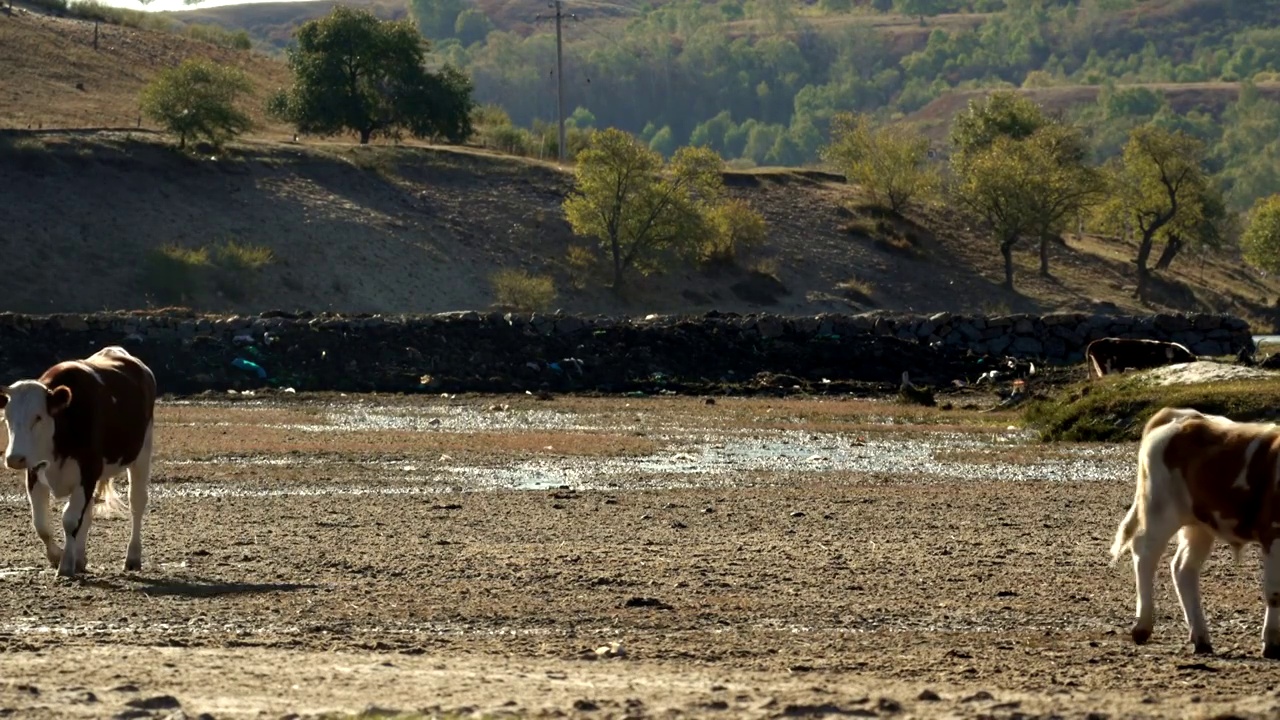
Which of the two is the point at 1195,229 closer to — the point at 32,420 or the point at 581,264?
the point at 581,264

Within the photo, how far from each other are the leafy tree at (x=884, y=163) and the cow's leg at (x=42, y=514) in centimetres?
7783

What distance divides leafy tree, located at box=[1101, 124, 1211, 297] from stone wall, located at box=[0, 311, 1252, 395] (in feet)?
145

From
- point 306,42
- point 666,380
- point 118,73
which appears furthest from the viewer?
point 118,73

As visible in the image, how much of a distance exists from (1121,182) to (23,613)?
89.5 m

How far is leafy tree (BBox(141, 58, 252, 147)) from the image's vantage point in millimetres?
74688

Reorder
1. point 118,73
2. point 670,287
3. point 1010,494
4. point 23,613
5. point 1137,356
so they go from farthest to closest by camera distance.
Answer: point 118,73
point 670,287
point 1137,356
point 1010,494
point 23,613

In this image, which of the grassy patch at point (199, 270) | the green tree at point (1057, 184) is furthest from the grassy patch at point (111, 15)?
the green tree at point (1057, 184)

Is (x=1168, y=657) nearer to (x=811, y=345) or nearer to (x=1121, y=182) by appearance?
(x=811, y=345)

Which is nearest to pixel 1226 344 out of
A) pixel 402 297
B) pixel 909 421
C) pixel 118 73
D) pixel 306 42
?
pixel 909 421

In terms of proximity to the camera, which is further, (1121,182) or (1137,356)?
(1121,182)

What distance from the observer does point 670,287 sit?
7594cm

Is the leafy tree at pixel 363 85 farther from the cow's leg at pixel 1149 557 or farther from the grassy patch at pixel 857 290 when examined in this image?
the cow's leg at pixel 1149 557

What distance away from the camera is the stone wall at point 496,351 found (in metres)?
45.2

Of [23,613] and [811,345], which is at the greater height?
[23,613]
